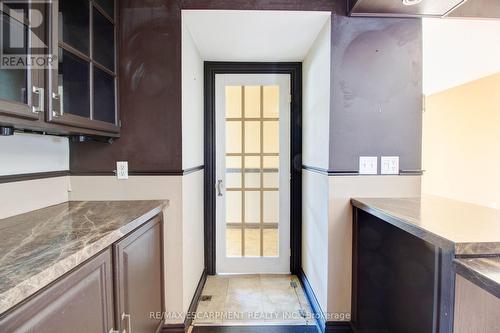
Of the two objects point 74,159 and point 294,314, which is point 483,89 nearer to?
point 294,314

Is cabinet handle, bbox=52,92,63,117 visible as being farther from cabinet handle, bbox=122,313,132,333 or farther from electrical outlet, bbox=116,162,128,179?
cabinet handle, bbox=122,313,132,333

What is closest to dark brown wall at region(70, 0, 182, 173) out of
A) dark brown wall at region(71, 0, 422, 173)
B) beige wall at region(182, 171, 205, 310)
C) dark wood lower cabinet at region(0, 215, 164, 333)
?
dark brown wall at region(71, 0, 422, 173)

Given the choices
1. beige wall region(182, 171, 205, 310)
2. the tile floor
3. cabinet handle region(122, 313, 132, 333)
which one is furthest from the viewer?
the tile floor

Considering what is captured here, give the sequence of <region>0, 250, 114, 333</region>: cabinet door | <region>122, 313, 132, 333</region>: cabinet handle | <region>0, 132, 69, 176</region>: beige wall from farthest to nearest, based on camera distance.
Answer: <region>0, 132, 69, 176</region>: beige wall → <region>122, 313, 132, 333</region>: cabinet handle → <region>0, 250, 114, 333</region>: cabinet door

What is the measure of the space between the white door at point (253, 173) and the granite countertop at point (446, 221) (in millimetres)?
1137

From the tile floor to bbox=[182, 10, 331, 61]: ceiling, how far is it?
85.1 inches

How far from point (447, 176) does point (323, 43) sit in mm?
4274

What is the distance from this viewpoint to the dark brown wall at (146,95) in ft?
5.78

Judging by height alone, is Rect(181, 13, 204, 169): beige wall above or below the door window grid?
above

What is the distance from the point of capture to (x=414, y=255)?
1.53m

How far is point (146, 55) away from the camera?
5.79 feet

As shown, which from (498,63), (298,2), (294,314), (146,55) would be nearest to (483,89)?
(498,63)

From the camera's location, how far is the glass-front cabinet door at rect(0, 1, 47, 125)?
3.18ft

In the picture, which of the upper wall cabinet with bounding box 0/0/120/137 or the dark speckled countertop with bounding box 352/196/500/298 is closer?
the dark speckled countertop with bounding box 352/196/500/298
